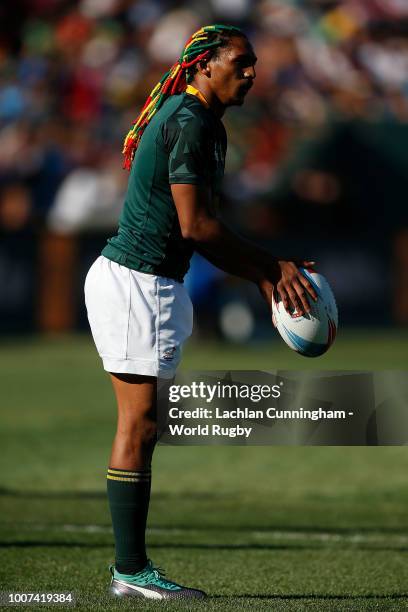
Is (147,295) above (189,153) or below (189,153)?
below

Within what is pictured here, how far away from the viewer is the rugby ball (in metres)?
4.22

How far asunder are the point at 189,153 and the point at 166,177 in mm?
202

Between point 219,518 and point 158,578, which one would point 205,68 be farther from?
point 219,518

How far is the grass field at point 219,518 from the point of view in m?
4.82

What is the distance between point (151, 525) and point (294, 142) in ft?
78.3

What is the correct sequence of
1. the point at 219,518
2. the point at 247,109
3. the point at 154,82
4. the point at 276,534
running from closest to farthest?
the point at 276,534
the point at 219,518
the point at 247,109
the point at 154,82

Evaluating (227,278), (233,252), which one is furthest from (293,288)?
(227,278)

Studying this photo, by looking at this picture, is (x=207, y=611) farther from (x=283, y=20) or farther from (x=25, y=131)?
(x=283, y=20)

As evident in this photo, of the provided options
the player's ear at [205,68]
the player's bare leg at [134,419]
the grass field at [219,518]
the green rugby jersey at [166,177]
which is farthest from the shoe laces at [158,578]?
the player's ear at [205,68]

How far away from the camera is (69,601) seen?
170 inches

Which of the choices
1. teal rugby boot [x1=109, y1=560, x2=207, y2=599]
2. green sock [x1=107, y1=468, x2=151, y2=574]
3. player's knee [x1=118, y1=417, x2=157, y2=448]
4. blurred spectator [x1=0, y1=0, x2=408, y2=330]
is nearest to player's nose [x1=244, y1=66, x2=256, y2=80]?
player's knee [x1=118, y1=417, x2=157, y2=448]

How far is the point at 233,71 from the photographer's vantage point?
4.38 metres

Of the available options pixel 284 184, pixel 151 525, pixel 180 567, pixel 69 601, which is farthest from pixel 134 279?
pixel 284 184

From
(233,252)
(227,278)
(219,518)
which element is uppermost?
(233,252)
